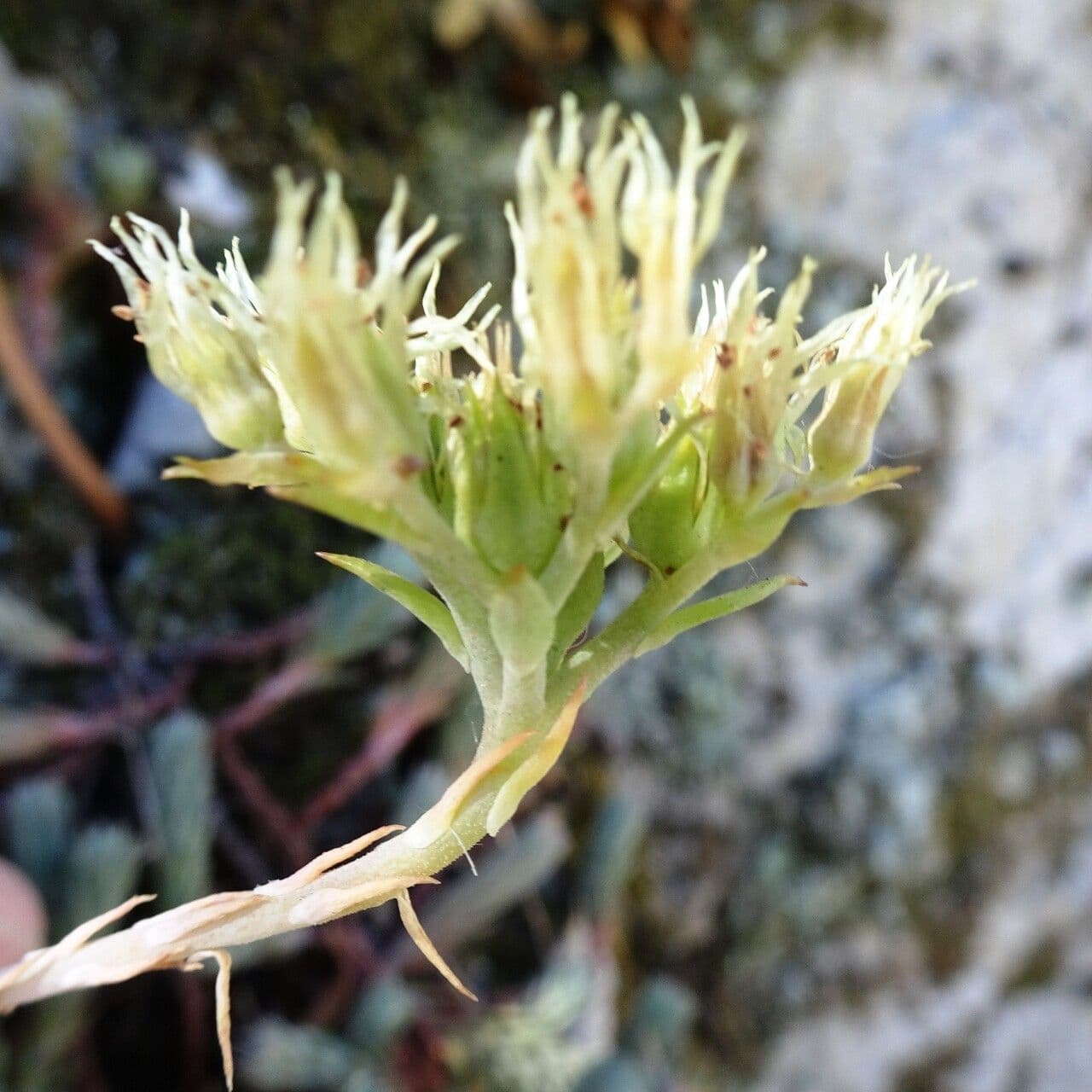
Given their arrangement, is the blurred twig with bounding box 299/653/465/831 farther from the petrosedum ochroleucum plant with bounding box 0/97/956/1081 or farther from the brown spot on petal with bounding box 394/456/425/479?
the brown spot on petal with bounding box 394/456/425/479

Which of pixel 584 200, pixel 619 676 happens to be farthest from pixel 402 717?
pixel 584 200

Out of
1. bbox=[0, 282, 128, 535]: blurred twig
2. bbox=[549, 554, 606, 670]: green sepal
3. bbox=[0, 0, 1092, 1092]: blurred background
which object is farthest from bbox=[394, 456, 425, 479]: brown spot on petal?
A: bbox=[0, 282, 128, 535]: blurred twig

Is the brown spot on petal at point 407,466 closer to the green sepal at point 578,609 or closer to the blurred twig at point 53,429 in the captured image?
the green sepal at point 578,609

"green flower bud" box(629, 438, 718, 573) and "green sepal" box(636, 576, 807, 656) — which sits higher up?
"green flower bud" box(629, 438, 718, 573)

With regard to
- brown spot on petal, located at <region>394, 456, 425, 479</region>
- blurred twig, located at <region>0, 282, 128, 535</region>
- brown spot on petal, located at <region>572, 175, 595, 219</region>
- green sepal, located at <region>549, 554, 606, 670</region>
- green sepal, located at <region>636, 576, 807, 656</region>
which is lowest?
green sepal, located at <region>636, 576, 807, 656</region>

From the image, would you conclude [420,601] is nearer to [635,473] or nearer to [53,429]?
[635,473]

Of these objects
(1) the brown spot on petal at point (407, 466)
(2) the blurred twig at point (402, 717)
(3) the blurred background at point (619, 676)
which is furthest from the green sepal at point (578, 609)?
(2) the blurred twig at point (402, 717)
